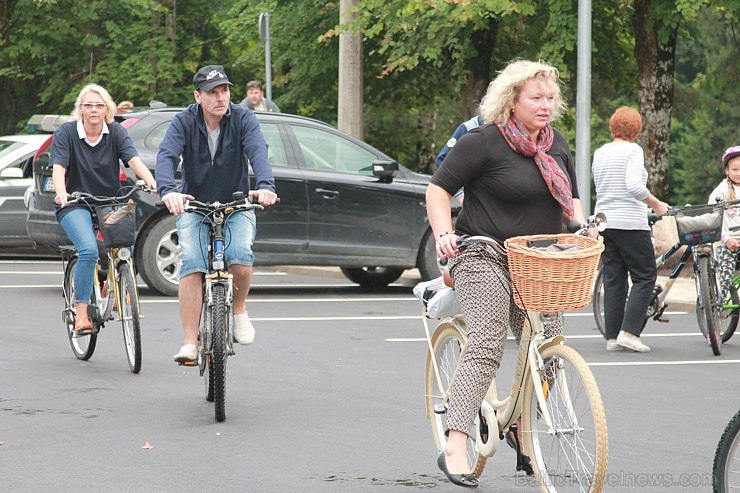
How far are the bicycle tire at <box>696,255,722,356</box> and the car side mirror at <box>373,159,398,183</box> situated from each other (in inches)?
162

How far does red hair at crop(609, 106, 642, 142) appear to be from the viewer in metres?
9.84

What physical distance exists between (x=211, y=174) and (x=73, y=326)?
7.19 ft

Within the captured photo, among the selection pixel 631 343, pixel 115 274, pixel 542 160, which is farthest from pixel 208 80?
pixel 631 343

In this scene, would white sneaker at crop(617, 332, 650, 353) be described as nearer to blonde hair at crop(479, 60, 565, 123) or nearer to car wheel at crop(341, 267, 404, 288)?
blonde hair at crop(479, 60, 565, 123)

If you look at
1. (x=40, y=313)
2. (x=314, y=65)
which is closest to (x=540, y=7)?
(x=314, y=65)

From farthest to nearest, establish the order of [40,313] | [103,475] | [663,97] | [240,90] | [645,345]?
1. [240,90]
2. [663,97]
3. [40,313]
4. [645,345]
5. [103,475]

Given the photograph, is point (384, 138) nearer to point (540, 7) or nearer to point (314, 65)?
point (314, 65)

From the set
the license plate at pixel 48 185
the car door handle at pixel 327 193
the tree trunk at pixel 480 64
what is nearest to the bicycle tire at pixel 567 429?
the car door handle at pixel 327 193

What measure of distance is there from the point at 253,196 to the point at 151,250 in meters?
5.95

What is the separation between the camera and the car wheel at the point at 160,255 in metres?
13.1

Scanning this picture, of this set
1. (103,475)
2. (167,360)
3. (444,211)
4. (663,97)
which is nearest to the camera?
(444,211)

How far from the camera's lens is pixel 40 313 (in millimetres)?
12109

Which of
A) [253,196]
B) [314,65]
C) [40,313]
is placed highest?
[314,65]

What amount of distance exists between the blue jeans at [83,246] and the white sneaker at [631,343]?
13.0ft
